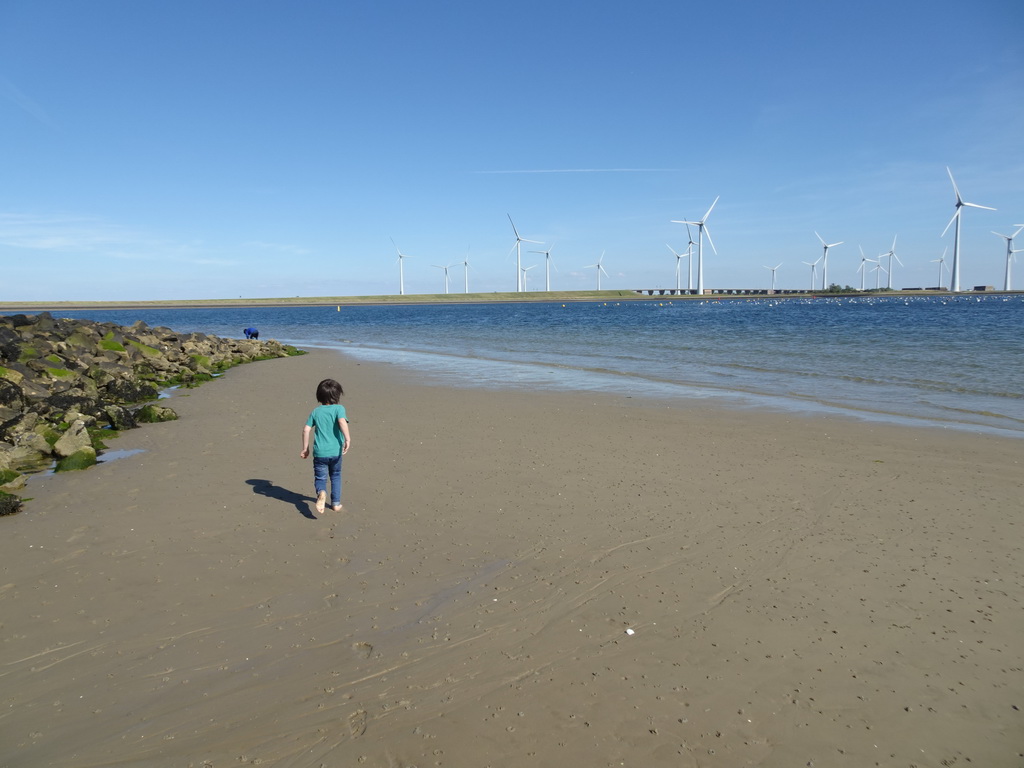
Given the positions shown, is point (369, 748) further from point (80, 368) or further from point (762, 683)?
point (80, 368)

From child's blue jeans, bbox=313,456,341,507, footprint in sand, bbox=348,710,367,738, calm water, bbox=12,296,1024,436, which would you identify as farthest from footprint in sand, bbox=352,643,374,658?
calm water, bbox=12,296,1024,436

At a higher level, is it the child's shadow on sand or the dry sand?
the child's shadow on sand

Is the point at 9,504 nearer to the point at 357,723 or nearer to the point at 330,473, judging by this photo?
the point at 330,473

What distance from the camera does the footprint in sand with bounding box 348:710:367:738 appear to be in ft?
14.0

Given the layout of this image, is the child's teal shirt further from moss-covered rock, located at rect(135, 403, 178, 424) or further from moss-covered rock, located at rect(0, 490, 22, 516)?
moss-covered rock, located at rect(135, 403, 178, 424)

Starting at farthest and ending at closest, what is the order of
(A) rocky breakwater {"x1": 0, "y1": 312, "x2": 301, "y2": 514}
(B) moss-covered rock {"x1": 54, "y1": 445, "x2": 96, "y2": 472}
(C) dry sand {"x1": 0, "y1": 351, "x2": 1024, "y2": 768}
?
(A) rocky breakwater {"x1": 0, "y1": 312, "x2": 301, "y2": 514} < (B) moss-covered rock {"x1": 54, "y1": 445, "x2": 96, "y2": 472} < (C) dry sand {"x1": 0, "y1": 351, "x2": 1024, "y2": 768}

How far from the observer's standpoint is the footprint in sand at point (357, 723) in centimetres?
427

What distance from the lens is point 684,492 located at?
9.27m

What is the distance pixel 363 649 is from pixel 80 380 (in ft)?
56.2

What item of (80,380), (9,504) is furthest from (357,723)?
(80,380)

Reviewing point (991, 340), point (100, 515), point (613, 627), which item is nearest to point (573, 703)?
point (613, 627)

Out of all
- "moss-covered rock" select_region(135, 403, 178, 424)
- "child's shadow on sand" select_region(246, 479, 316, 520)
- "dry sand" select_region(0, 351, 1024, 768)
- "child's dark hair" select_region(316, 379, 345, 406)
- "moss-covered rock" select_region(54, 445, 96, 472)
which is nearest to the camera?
"dry sand" select_region(0, 351, 1024, 768)

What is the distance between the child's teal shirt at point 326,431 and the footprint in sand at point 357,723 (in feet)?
14.2

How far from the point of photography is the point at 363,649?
5.25 meters
